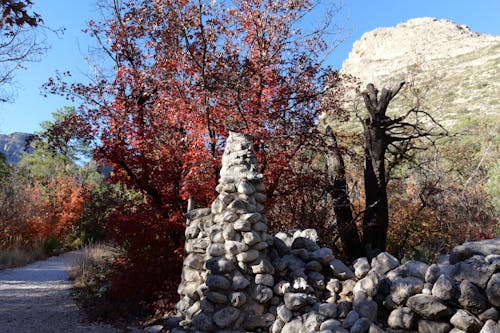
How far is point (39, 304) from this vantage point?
7.54 m

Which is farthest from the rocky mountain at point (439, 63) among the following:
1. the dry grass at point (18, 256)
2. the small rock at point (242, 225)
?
the dry grass at point (18, 256)

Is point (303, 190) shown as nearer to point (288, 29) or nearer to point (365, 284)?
point (288, 29)

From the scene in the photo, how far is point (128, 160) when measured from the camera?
699cm

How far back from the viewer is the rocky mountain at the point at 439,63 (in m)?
24.4

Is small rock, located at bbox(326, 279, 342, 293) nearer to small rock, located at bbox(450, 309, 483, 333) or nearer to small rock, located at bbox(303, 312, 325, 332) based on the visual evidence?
small rock, located at bbox(303, 312, 325, 332)

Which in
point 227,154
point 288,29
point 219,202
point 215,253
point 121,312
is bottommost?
point 121,312

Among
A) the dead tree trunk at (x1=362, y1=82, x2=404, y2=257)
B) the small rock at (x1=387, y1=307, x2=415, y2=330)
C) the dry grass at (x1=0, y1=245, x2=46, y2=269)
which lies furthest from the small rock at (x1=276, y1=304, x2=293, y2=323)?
the dry grass at (x1=0, y1=245, x2=46, y2=269)

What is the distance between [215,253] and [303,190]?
11.9 ft

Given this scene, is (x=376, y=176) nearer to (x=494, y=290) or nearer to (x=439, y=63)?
(x=494, y=290)

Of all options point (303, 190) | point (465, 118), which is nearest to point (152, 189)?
point (303, 190)

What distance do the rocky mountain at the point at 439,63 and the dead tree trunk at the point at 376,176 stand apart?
104 inches

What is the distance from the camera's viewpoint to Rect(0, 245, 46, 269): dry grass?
11.6 m

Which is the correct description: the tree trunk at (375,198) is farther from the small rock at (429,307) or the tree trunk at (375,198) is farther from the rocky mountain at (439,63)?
the small rock at (429,307)

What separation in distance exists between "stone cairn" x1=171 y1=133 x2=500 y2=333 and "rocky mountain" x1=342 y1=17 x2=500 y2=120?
749 centimetres
